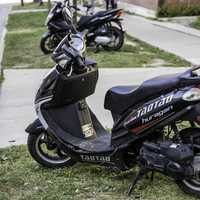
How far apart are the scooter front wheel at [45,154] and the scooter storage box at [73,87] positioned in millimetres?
381

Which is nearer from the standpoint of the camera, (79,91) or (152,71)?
(79,91)

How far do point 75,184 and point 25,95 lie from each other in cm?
373

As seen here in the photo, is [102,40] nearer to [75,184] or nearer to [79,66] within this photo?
[79,66]

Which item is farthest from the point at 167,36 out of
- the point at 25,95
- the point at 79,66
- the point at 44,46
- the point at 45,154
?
the point at 79,66

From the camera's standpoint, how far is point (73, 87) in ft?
16.1

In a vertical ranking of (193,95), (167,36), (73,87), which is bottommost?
(167,36)

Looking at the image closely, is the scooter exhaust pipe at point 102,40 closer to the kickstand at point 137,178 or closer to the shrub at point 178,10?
the kickstand at point 137,178

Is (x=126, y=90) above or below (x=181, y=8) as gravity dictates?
above

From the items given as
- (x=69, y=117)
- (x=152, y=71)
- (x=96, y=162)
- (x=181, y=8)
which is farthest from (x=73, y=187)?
(x=181, y=8)

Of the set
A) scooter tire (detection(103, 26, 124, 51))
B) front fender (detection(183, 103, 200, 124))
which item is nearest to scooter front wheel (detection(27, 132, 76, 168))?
front fender (detection(183, 103, 200, 124))

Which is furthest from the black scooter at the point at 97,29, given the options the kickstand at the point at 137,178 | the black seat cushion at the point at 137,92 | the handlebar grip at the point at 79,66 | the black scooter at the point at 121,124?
the kickstand at the point at 137,178

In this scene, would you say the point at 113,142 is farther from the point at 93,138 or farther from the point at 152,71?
the point at 152,71

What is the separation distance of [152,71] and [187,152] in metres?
5.63

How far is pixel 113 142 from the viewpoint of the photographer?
4.64 metres
